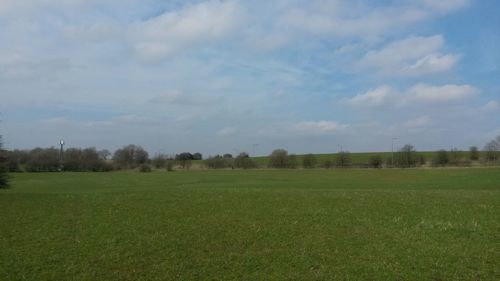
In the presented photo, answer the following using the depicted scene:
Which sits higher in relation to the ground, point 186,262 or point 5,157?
point 5,157

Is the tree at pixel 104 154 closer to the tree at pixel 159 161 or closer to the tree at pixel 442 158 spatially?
the tree at pixel 159 161

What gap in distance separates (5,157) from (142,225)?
22.9 metres

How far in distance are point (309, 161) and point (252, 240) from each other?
372ft

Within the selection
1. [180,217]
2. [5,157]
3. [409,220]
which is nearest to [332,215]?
[409,220]

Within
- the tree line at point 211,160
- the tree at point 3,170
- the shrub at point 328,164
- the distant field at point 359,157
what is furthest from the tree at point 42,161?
the tree at point 3,170

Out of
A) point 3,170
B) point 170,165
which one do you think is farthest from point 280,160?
point 3,170

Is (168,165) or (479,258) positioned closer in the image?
(479,258)

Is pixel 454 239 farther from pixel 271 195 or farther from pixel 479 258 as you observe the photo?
pixel 271 195

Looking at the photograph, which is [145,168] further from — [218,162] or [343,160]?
[343,160]

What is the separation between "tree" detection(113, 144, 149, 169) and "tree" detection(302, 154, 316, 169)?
4740cm

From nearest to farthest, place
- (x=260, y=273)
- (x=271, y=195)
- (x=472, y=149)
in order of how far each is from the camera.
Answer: (x=260, y=273), (x=271, y=195), (x=472, y=149)

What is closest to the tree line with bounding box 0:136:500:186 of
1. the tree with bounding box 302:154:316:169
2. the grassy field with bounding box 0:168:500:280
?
the tree with bounding box 302:154:316:169

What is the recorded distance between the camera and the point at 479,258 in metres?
11.8

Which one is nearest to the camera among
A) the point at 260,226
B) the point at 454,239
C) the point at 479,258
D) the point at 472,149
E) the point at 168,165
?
the point at 479,258
